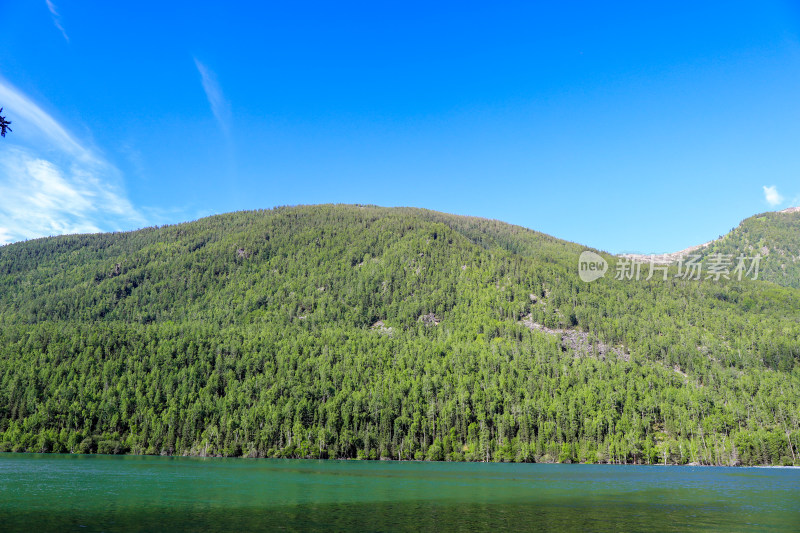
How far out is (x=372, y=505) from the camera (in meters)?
54.8

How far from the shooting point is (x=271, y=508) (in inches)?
2045

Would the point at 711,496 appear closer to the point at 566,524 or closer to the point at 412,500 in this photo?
the point at 566,524

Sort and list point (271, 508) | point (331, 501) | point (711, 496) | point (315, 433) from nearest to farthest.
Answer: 1. point (271, 508)
2. point (331, 501)
3. point (711, 496)
4. point (315, 433)

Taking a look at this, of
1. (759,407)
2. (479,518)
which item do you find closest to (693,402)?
(759,407)

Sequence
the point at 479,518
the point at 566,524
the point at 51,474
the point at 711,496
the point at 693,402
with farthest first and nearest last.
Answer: the point at 693,402, the point at 51,474, the point at 711,496, the point at 479,518, the point at 566,524

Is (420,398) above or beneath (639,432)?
above

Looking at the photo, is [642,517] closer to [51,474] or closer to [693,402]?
[51,474]

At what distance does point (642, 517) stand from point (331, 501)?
→ 34395mm

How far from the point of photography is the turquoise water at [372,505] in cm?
4238

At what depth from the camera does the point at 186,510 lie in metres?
49.5

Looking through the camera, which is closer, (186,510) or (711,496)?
(186,510)

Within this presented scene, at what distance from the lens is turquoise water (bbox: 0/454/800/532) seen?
1668 inches

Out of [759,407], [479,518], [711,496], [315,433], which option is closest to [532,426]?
[315,433]

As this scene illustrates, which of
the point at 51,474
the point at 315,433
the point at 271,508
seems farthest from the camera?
the point at 315,433
